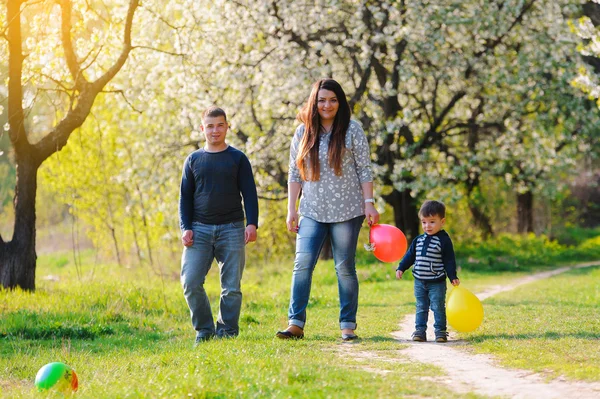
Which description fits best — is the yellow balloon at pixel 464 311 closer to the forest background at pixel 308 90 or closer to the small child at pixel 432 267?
the small child at pixel 432 267

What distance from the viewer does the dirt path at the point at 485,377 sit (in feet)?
17.5

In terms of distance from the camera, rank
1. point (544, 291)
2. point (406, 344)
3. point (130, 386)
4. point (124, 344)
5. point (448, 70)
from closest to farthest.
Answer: point (130, 386), point (406, 344), point (124, 344), point (544, 291), point (448, 70)

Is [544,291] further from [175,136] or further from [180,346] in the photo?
[175,136]

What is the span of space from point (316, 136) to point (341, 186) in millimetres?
513

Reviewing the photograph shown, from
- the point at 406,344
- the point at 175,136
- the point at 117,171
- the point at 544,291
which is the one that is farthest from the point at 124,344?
the point at 117,171

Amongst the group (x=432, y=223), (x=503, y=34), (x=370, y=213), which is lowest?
(x=432, y=223)

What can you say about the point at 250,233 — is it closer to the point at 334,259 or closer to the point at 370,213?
the point at 334,259

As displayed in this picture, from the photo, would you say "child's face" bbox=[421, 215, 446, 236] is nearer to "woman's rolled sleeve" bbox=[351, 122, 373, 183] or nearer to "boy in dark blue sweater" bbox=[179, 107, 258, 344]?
"woman's rolled sleeve" bbox=[351, 122, 373, 183]

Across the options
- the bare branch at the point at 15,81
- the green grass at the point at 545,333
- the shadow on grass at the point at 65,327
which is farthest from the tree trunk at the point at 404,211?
the shadow on grass at the point at 65,327

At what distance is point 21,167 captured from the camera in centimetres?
1324

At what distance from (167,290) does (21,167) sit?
294 centimetres

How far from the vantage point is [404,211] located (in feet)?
72.2

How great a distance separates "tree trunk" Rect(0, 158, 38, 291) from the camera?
1287cm

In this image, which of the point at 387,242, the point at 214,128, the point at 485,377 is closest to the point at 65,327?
the point at 214,128
